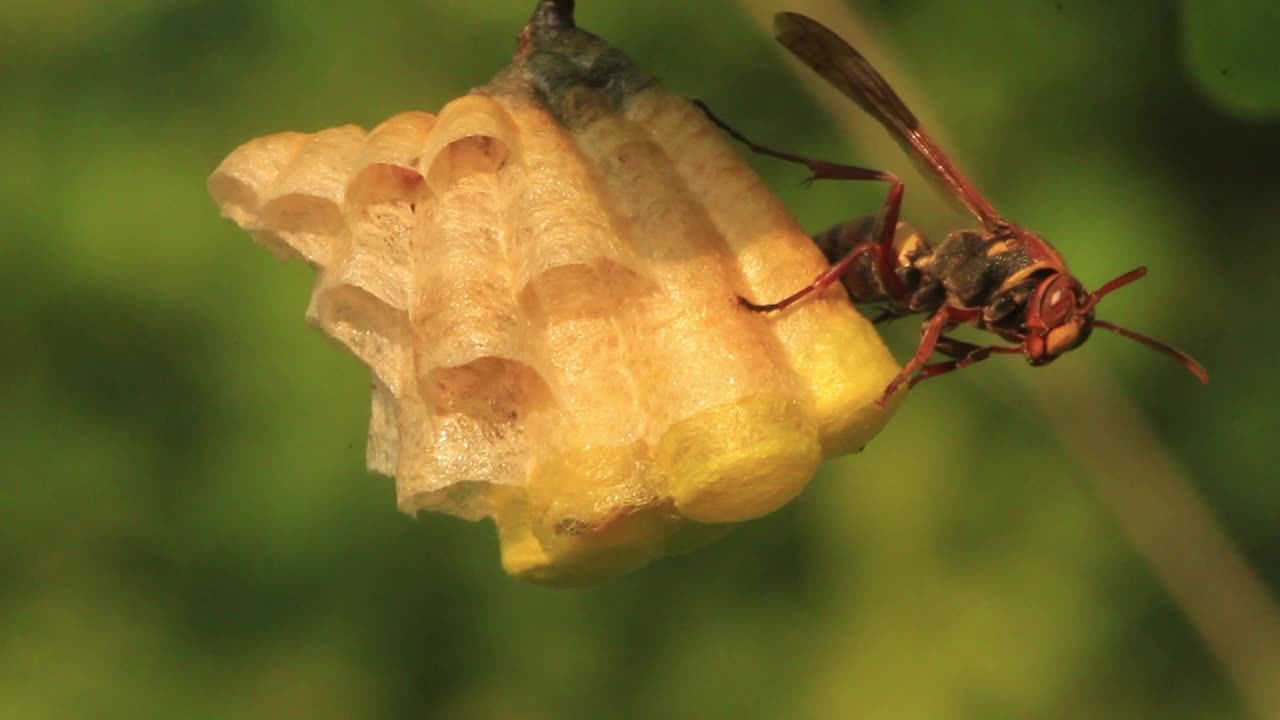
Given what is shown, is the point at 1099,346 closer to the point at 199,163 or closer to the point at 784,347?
the point at 784,347

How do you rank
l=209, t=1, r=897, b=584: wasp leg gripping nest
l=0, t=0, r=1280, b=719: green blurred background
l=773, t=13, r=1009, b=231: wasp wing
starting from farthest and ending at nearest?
1. l=0, t=0, r=1280, b=719: green blurred background
2. l=773, t=13, r=1009, b=231: wasp wing
3. l=209, t=1, r=897, b=584: wasp leg gripping nest

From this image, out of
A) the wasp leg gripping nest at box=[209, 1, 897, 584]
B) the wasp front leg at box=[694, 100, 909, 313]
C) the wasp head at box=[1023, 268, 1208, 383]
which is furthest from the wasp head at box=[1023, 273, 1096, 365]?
the wasp leg gripping nest at box=[209, 1, 897, 584]

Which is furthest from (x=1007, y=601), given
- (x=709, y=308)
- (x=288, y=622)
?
(x=709, y=308)

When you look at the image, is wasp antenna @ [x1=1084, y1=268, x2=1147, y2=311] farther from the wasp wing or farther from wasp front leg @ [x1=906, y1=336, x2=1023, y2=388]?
the wasp wing

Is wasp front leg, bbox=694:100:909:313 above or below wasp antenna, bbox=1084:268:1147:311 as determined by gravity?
above

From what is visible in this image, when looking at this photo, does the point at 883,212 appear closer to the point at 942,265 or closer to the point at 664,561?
the point at 942,265

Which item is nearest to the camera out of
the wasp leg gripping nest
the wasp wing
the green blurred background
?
the wasp leg gripping nest

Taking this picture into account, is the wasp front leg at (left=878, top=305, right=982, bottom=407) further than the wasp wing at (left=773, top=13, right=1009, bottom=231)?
No
